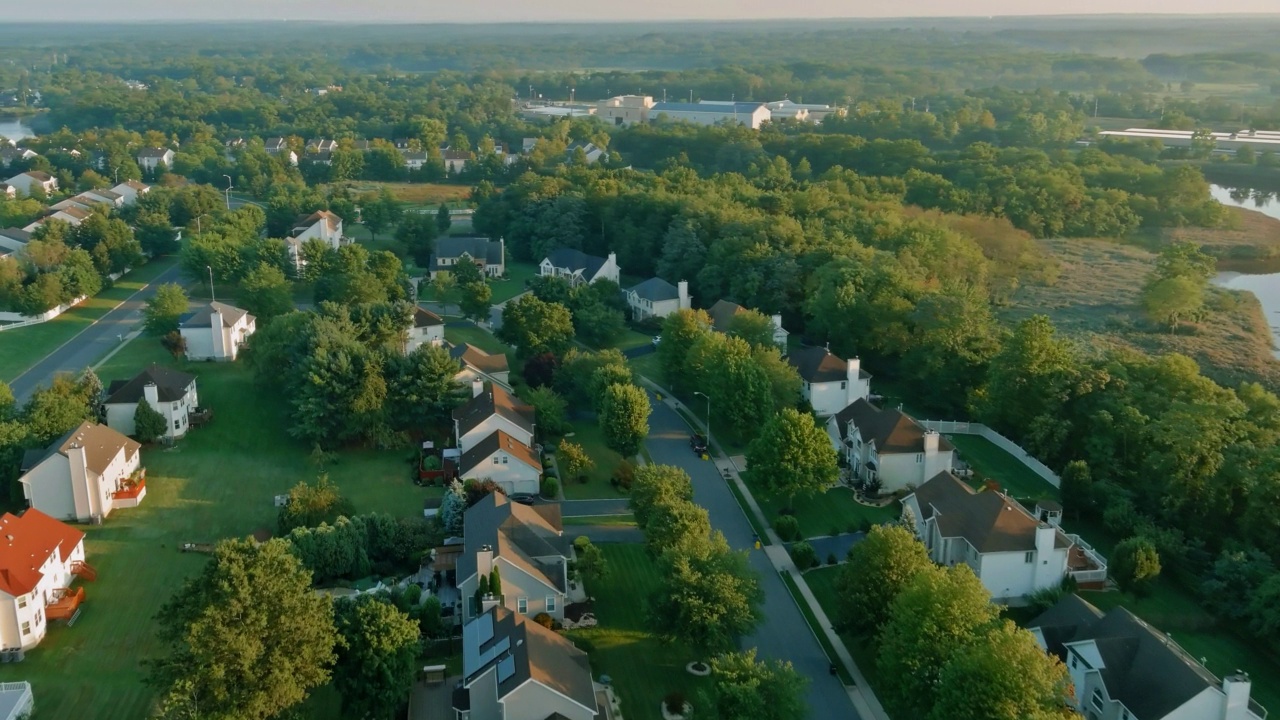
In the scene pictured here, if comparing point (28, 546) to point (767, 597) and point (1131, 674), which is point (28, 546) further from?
point (1131, 674)

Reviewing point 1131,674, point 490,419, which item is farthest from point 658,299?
point 1131,674

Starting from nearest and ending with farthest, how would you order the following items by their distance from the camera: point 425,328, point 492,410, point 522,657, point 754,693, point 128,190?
point 754,693 → point 522,657 → point 492,410 → point 425,328 → point 128,190

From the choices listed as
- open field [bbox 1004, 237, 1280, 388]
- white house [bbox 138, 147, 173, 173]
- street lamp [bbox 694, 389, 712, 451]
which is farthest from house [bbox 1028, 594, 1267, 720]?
white house [bbox 138, 147, 173, 173]

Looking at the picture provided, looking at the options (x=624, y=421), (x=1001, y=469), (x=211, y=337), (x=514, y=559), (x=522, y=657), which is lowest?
(x=1001, y=469)

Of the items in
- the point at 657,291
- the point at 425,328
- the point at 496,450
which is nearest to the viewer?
the point at 496,450

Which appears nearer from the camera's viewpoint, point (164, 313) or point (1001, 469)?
point (1001, 469)

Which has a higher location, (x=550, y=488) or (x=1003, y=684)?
(x=1003, y=684)
